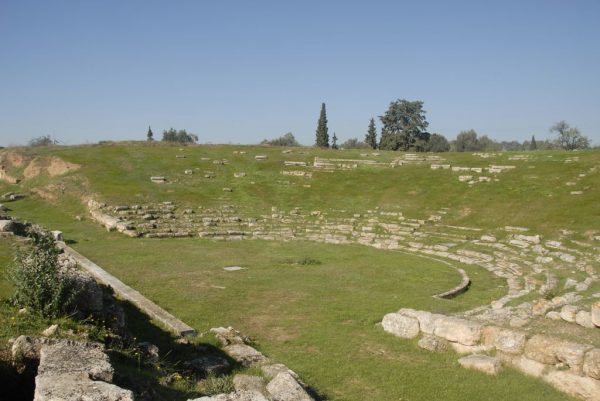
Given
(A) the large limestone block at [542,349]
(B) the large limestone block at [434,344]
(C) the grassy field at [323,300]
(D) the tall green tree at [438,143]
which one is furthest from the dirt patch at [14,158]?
(D) the tall green tree at [438,143]

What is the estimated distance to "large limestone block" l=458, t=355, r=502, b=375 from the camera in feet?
35.9

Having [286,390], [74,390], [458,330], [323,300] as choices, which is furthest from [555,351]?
[74,390]

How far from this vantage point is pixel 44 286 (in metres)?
10.2

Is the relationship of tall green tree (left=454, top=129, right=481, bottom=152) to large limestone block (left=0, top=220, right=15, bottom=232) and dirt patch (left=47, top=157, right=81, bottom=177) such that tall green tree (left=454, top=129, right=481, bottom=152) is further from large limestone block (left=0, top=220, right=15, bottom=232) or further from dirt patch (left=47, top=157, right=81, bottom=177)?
large limestone block (left=0, top=220, right=15, bottom=232)

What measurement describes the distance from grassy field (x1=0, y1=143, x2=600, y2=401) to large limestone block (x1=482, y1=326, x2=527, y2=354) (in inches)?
27.7

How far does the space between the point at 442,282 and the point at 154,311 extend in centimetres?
1207

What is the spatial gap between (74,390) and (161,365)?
3866mm

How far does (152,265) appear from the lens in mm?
22672

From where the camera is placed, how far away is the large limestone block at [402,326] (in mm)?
13227

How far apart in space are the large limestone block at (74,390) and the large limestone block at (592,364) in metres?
8.80

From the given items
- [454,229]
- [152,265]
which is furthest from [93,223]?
[454,229]

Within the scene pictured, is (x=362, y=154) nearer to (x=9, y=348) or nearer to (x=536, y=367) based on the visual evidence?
(x=536, y=367)

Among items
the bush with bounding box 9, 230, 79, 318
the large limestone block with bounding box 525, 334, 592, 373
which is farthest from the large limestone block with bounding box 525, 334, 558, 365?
the bush with bounding box 9, 230, 79, 318

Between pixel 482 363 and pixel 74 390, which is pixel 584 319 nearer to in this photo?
pixel 482 363
